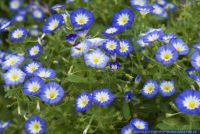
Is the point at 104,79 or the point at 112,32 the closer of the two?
the point at 104,79

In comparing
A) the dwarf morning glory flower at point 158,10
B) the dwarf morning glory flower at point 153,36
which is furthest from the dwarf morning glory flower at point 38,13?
the dwarf morning glory flower at point 153,36

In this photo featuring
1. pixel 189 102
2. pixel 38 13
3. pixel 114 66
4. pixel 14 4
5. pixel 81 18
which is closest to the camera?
pixel 189 102

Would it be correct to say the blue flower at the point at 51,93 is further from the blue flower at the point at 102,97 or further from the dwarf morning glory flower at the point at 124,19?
the dwarf morning glory flower at the point at 124,19

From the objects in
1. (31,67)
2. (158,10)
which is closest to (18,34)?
(31,67)

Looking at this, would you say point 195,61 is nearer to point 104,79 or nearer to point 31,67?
point 104,79

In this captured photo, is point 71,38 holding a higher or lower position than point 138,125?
higher

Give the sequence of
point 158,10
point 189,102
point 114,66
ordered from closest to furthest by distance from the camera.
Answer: point 189,102 < point 114,66 < point 158,10

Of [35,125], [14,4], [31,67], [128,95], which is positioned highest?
[31,67]
